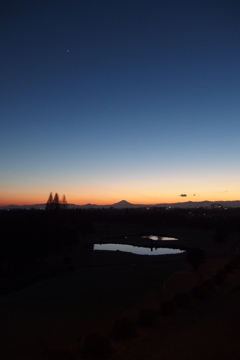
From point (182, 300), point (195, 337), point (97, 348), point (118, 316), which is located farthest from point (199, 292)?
point (97, 348)

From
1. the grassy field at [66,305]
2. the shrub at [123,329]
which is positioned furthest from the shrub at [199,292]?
the shrub at [123,329]

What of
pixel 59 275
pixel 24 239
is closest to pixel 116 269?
pixel 59 275

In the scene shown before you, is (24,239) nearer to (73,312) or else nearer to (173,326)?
(73,312)

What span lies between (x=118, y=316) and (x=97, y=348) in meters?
4.41

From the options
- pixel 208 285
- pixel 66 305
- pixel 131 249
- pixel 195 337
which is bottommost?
pixel 131 249

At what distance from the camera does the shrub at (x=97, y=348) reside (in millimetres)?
9422

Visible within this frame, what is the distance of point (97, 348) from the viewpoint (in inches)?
372

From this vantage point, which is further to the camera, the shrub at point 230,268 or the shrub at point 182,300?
the shrub at point 230,268

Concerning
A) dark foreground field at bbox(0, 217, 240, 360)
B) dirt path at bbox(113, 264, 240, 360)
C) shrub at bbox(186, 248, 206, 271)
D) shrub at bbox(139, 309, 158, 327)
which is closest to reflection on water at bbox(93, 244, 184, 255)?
dark foreground field at bbox(0, 217, 240, 360)

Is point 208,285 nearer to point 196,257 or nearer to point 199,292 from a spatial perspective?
point 199,292

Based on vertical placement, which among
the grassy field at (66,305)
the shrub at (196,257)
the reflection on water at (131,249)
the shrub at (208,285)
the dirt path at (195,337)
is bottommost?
the reflection on water at (131,249)

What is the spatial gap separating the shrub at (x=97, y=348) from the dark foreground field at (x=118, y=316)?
0.21 m

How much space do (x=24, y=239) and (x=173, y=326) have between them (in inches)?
720

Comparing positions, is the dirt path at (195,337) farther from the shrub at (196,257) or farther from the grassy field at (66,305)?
the shrub at (196,257)
